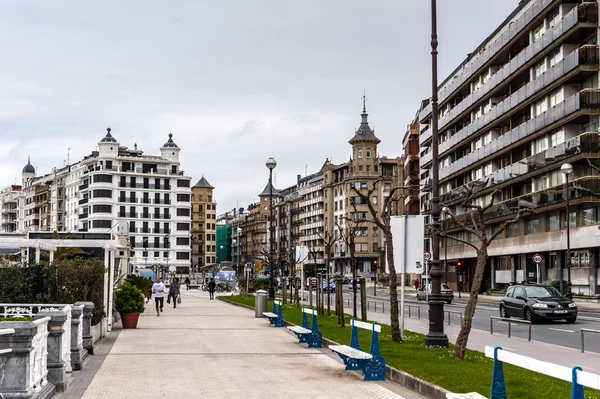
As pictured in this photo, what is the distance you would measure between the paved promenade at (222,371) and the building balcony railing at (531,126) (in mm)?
34374

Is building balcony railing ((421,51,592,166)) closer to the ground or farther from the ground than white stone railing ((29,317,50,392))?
farther from the ground

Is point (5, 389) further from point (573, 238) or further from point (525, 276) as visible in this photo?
point (525, 276)

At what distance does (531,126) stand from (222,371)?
48788 millimetres

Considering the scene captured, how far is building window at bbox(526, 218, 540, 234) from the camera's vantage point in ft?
203

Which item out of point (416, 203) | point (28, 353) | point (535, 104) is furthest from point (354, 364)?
point (416, 203)

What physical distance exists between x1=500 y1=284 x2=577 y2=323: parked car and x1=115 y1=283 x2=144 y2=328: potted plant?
46.4ft

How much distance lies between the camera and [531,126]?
59625 millimetres

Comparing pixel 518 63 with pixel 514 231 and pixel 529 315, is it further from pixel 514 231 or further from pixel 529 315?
pixel 529 315

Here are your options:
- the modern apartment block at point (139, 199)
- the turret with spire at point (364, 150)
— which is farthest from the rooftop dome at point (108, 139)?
the turret with spire at point (364, 150)

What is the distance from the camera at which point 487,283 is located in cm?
7581

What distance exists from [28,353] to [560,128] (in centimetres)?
5073

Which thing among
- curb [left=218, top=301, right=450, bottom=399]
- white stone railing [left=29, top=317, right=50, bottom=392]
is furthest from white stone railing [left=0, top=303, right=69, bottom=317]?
curb [left=218, top=301, right=450, bottom=399]

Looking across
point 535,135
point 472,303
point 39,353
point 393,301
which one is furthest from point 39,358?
point 535,135

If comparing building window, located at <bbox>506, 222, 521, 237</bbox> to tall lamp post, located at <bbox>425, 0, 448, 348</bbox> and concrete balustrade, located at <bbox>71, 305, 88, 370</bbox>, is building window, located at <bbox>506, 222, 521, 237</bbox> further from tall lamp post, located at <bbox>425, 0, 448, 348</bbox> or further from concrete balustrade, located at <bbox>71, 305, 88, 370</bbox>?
concrete balustrade, located at <bbox>71, 305, 88, 370</bbox>
